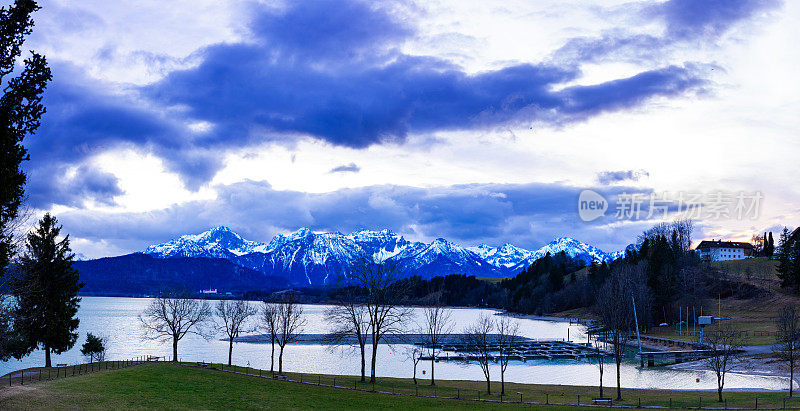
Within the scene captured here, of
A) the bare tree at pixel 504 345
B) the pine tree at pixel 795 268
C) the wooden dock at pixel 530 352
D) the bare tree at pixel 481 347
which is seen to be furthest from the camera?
the pine tree at pixel 795 268

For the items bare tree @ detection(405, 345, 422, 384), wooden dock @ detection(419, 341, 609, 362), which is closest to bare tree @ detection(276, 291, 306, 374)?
bare tree @ detection(405, 345, 422, 384)

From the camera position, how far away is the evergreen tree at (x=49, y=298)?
65312mm

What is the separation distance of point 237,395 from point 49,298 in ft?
101

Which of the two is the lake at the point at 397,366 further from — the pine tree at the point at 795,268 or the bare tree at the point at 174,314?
the pine tree at the point at 795,268

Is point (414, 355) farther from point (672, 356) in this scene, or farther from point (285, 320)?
point (672, 356)

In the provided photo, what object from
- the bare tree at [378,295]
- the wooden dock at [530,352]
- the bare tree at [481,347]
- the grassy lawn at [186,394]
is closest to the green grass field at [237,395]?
the grassy lawn at [186,394]

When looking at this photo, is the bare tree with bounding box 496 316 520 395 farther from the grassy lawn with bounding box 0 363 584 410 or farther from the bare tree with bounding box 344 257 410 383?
the bare tree with bounding box 344 257 410 383

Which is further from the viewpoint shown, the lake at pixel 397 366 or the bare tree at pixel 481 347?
the lake at pixel 397 366

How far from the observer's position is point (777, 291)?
147 metres

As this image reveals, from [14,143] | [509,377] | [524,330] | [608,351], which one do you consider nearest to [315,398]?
[14,143]

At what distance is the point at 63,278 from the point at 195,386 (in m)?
27.7

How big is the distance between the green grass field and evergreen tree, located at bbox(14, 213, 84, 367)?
520 inches

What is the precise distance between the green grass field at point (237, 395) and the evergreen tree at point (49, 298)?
13211 mm

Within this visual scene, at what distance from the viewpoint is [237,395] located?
50.6 meters
